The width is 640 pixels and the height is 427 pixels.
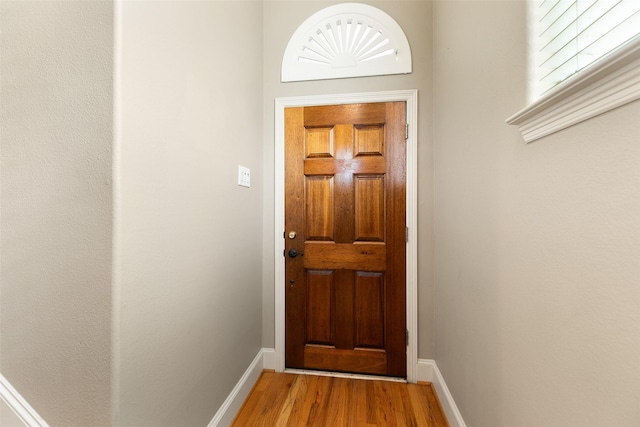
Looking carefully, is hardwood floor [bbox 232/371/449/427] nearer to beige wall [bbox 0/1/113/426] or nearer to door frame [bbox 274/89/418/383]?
door frame [bbox 274/89/418/383]

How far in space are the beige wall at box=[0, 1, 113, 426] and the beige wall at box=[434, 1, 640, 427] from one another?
1230 mm

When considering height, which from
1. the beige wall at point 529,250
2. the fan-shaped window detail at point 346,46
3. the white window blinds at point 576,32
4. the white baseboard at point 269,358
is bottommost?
the white baseboard at point 269,358

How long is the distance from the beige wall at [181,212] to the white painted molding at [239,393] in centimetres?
4

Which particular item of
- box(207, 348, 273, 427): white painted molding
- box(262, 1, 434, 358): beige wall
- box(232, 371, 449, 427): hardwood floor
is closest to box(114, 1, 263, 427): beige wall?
box(207, 348, 273, 427): white painted molding

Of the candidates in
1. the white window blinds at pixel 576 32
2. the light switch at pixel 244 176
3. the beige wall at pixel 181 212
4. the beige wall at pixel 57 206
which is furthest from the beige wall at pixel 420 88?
the beige wall at pixel 57 206

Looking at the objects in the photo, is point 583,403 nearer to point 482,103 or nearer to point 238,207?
point 482,103

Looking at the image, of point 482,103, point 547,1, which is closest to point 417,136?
point 482,103

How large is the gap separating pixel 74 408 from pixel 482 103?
182 centimetres

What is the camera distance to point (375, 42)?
1.84 meters

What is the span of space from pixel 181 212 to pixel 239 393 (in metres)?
1.15

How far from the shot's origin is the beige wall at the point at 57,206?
791 mm

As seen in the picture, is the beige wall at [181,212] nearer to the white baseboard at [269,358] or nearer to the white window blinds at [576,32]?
the white baseboard at [269,358]

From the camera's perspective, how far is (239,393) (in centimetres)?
153

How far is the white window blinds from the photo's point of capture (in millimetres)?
556
